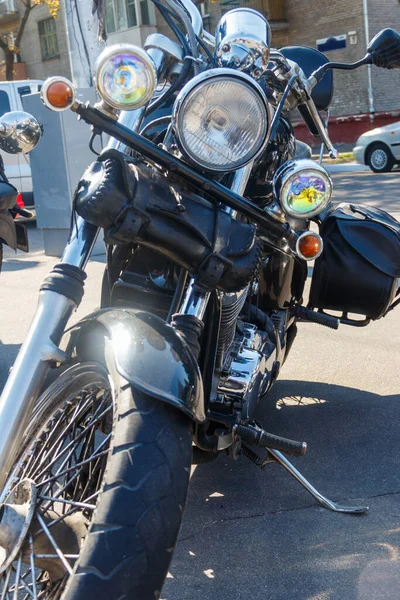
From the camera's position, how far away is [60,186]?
905cm

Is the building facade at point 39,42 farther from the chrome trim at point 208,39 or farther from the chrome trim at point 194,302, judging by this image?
the chrome trim at point 194,302

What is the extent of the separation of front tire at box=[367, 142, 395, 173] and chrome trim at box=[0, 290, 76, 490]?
1482 cm

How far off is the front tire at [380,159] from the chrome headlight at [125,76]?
48.1 feet

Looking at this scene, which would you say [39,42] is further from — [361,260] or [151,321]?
[151,321]

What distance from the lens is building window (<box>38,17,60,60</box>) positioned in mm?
33062

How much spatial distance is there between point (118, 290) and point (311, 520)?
115 cm

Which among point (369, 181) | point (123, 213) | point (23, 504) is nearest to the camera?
point (23, 504)

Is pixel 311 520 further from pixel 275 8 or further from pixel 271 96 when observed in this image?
pixel 275 8

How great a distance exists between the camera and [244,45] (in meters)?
2.50

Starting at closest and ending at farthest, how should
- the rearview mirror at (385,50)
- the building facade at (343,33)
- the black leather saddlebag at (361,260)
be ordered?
the rearview mirror at (385,50)
the black leather saddlebag at (361,260)
the building facade at (343,33)

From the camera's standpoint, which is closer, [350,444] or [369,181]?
[350,444]

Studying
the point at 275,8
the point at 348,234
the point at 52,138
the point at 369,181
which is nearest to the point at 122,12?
the point at 275,8

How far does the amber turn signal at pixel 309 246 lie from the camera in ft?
8.15

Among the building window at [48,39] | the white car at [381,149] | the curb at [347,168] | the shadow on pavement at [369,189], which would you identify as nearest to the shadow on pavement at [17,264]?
the shadow on pavement at [369,189]
